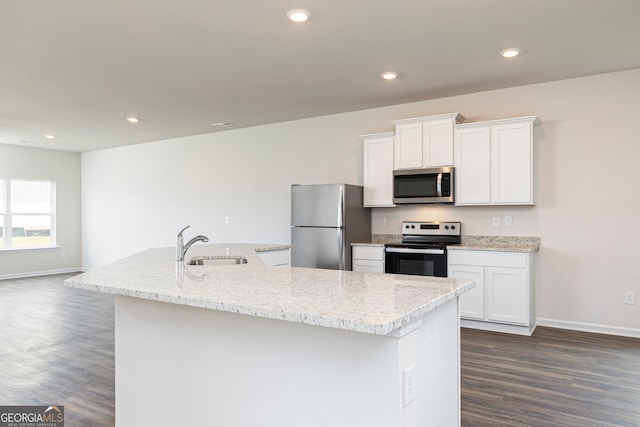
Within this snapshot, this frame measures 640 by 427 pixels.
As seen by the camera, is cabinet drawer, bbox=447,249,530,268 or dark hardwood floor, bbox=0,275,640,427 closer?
dark hardwood floor, bbox=0,275,640,427

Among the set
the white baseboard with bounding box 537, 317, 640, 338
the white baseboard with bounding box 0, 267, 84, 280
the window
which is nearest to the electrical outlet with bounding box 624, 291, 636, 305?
the white baseboard with bounding box 537, 317, 640, 338

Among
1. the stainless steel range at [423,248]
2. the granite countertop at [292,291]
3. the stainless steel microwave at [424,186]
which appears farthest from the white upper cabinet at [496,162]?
the granite countertop at [292,291]

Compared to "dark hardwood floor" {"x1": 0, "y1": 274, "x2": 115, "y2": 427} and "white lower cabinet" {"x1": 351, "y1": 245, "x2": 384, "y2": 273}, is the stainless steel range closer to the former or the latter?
"white lower cabinet" {"x1": 351, "y1": 245, "x2": 384, "y2": 273}

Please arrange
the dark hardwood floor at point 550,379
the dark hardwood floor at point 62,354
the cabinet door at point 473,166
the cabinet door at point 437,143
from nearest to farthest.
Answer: the dark hardwood floor at point 550,379 < the dark hardwood floor at point 62,354 < the cabinet door at point 473,166 < the cabinet door at point 437,143

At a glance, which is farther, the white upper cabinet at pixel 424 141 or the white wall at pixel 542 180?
the white upper cabinet at pixel 424 141

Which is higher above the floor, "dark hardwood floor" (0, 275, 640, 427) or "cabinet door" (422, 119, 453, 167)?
"cabinet door" (422, 119, 453, 167)

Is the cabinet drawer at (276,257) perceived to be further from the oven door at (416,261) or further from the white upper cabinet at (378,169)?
the white upper cabinet at (378,169)

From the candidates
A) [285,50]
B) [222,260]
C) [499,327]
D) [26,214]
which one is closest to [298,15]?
[285,50]

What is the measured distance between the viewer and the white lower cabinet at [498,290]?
421 centimetres

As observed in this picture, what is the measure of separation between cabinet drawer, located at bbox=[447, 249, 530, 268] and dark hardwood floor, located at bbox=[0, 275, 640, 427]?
697 millimetres

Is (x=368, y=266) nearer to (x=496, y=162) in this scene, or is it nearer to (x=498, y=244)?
(x=498, y=244)

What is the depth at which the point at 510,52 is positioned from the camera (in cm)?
366

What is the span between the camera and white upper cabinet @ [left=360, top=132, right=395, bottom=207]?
5.16 metres

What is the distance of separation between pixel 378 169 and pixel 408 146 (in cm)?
47
